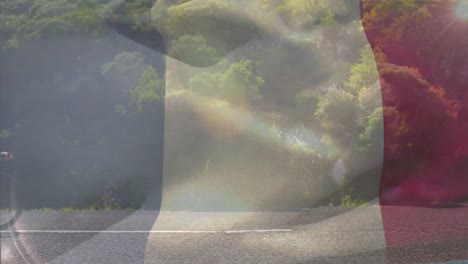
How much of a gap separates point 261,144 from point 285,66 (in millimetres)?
1015

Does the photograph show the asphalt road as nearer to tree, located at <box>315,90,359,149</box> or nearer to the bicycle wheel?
the bicycle wheel

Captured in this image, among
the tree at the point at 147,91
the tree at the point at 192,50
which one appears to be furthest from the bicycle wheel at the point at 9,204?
the tree at the point at 192,50

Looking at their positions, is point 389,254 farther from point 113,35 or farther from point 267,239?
point 113,35

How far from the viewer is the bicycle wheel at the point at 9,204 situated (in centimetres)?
551

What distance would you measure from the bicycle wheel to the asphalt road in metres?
0.16

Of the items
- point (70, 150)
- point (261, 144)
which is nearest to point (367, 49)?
point (261, 144)

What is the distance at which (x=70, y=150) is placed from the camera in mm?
6711
